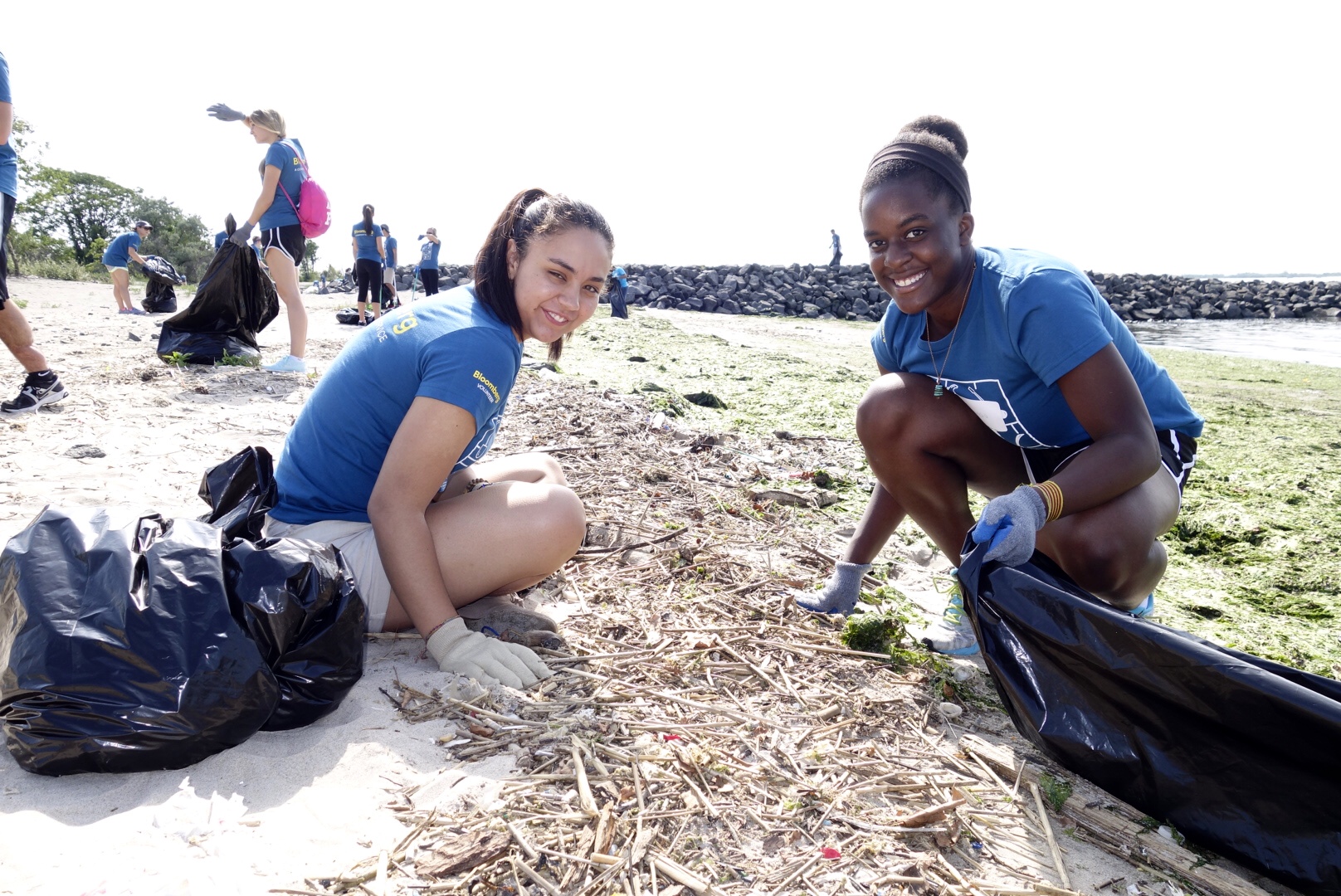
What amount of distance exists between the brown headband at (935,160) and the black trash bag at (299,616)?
1.94 m

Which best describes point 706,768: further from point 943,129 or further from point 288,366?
point 288,366

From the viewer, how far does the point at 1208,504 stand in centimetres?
383

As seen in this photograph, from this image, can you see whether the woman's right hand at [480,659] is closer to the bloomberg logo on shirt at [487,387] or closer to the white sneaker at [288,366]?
the bloomberg logo on shirt at [487,387]

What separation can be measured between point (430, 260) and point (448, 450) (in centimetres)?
1387

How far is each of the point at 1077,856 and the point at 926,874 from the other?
35 cm

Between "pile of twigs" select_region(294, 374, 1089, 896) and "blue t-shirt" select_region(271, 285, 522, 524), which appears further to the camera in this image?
"blue t-shirt" select_region(271, 285, 522, 524)

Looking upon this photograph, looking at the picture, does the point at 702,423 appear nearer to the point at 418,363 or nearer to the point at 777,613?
the point at 777,613

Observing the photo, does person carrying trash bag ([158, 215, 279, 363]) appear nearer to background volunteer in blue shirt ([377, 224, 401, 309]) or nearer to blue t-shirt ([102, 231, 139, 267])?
blue t-shirt ([102, 231, 139, 267])

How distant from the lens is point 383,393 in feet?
6.59

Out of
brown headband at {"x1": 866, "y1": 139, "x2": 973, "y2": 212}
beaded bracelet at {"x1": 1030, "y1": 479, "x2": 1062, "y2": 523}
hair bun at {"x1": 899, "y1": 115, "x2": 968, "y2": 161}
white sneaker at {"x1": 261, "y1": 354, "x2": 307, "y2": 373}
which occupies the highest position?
hair bun at {"x1": 899, "y1": 115, "x2": 968, "y2": 161}

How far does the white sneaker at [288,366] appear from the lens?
5.48 meters

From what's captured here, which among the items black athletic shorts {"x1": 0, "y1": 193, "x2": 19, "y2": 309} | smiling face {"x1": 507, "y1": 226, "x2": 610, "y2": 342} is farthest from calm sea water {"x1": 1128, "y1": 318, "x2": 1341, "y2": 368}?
black athletic shorts {"x1": 0, "y1": 193, "x2": 19, "y2": 309}

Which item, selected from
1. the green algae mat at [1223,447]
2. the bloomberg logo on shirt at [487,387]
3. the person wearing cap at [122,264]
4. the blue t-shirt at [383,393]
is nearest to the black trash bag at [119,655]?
the blue t-shirt at [383,393]

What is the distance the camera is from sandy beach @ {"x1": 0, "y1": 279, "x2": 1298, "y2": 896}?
1289 millimetres
